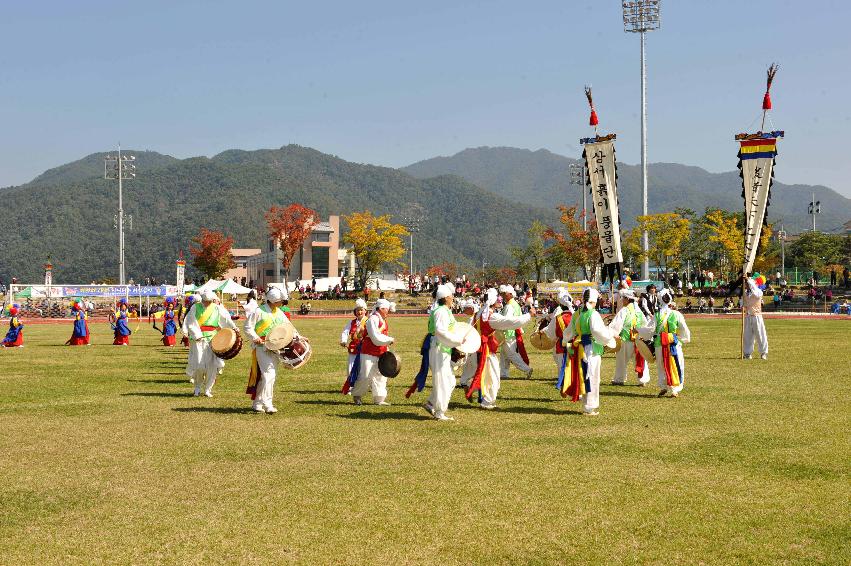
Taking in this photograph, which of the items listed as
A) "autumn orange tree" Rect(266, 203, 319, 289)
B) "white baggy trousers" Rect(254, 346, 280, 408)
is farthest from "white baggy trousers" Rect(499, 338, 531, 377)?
"autumn orange tree" Rect(266, 203, 319, 289)

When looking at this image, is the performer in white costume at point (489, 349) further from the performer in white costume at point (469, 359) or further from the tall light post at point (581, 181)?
the tall light post at point (581, 181)

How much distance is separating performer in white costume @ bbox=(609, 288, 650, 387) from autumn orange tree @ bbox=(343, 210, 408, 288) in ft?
200

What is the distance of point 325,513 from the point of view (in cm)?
707

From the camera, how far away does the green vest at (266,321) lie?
500 inches

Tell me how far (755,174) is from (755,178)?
11 centimetres

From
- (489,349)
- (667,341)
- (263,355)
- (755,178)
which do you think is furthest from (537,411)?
(755,178)

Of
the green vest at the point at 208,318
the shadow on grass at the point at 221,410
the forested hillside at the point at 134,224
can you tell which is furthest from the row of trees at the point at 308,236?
the shadow on grass at the point at 221,410

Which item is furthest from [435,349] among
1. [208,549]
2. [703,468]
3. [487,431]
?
[208,549]

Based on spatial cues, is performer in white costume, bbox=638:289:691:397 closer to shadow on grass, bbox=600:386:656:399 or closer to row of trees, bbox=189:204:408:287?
shadow on grass, bbox=600:386:656:399

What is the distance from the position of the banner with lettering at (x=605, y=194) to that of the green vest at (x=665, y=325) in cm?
895

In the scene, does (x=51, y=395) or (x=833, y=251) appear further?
(x=833, y=251)

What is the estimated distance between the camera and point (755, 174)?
71.4 ft

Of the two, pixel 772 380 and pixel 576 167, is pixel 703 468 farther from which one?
pixel 576 167

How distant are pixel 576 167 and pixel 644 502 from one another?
271ft
